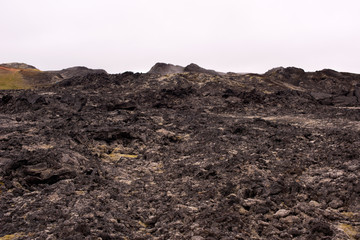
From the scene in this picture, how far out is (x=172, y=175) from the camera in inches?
425

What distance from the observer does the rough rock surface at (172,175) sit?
6.94 m

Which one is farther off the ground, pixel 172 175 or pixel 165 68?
pixel 165 68

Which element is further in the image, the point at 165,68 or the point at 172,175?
the point at 165,68

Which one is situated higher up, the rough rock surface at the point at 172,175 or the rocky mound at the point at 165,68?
the rocky mound at the point at 165,68

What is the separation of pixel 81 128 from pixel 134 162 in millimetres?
4372

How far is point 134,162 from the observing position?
12.1m

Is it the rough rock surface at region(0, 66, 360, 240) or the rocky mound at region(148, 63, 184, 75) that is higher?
the rocky mound at region(148, 63, 184, 75)

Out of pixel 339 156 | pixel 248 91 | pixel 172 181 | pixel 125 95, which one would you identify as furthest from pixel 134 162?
pixel 248 91

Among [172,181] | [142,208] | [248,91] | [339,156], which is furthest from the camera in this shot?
[248,91]

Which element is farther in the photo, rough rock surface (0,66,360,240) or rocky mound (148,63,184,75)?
rocky mound (148,63,184,75)

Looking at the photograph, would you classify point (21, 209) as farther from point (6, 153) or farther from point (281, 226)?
point (281, 226)

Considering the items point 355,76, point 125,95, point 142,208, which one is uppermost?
point 355,76

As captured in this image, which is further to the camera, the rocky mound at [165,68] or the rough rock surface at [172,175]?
the rocky mound at [165,68]

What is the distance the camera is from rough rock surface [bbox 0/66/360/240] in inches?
273
